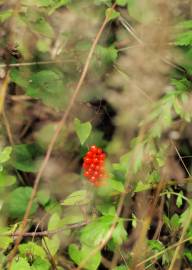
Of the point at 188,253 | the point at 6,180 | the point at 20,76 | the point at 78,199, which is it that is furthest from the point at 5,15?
the point at 188,253

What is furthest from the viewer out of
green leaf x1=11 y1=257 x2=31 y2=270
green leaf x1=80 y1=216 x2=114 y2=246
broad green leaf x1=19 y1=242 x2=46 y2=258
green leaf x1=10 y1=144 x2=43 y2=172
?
green leaf x1=10 y1=144 x2=43 y2=172

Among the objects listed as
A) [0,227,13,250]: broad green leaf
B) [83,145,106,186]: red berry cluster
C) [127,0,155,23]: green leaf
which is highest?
[127,0,155,23]: green leaf

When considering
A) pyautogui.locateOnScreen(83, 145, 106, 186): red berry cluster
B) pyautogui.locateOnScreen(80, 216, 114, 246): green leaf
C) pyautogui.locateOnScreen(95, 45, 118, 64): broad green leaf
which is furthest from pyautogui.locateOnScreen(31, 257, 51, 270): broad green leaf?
pyautogui.locateOnScreen(95, 45, 118, 64): broad green leaf

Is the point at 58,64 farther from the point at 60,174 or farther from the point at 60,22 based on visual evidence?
the point at 60,174

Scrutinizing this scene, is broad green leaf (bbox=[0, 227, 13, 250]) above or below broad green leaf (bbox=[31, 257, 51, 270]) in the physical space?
above

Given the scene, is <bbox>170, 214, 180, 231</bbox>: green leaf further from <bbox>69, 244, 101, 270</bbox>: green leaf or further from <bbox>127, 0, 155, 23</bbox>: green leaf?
<bbox>127, 0, 155, 23</bbox>: green leaf

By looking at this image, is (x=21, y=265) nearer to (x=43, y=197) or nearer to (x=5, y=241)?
(x=5, y=241)
